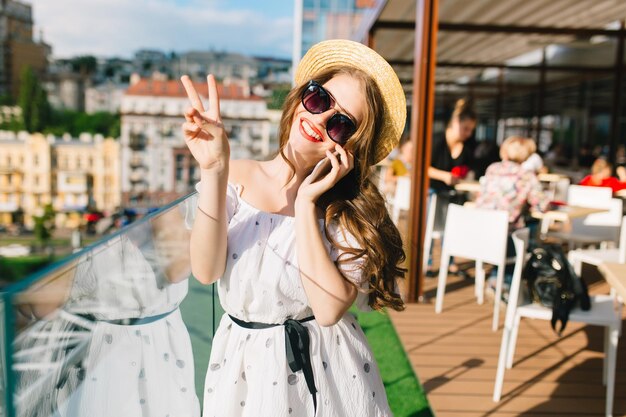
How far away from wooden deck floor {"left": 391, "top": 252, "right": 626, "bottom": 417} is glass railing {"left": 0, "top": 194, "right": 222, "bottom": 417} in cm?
170

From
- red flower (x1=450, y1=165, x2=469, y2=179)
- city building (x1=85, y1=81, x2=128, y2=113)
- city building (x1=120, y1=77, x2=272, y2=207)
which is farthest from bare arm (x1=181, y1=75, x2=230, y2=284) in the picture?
city building (x1=85, y1=81, x2=128, y2=113)

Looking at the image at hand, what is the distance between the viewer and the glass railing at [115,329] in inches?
26.5

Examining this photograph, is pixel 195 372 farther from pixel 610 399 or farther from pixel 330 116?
pixel 610 399

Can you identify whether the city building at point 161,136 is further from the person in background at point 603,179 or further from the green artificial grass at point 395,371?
the green artificial grass at point 395,371

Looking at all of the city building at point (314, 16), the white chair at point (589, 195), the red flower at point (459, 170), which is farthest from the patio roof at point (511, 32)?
the city building at point (314, 16)

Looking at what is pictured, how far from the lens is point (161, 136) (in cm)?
11038

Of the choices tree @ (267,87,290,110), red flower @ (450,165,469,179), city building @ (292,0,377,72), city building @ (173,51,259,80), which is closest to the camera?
tree @ (267,87,290,110)

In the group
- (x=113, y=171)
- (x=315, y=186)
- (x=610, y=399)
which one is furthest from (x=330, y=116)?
(x=113, y=171)

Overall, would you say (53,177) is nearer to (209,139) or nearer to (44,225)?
(44,225)

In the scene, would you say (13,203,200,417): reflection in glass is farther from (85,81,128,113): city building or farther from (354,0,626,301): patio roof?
(85,81,128,113): city building

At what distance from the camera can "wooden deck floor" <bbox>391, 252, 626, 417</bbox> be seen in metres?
2.75

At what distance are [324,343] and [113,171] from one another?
114510 mm

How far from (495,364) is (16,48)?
143 m

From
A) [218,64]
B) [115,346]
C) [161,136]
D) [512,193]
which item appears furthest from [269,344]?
[218,64]
